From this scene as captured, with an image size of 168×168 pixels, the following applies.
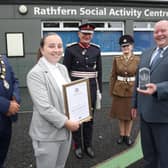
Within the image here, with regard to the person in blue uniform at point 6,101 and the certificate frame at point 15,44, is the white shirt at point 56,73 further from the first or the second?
the certificate frame at point 15,44

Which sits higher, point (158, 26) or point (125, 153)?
point (158, 26)

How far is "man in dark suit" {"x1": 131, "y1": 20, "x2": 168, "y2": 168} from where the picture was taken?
3.32m

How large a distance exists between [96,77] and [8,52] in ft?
16.5

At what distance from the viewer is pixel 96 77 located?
484 cm

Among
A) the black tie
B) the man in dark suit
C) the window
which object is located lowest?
the man in dark suit

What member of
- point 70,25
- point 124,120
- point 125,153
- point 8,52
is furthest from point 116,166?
point 70,25

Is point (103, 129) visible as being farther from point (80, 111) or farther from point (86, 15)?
point (86, 15)

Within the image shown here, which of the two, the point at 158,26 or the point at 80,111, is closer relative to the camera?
the point at 80,111

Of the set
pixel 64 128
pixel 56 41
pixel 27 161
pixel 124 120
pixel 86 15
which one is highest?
pixel 86 15

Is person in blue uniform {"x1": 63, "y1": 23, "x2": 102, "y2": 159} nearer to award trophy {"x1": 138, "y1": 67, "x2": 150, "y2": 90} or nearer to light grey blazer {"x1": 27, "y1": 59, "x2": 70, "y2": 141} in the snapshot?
award trophy {"x1": 138, "y1": 67, "x2": 150, "y2": 90}

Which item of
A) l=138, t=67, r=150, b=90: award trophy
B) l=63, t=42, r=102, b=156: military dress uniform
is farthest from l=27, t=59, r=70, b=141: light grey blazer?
l=63, t=42, r=102, b=156: military dress uniform

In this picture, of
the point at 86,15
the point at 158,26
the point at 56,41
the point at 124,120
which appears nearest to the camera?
the point at 56,41

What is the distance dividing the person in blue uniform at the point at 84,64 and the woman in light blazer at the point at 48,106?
1499 millimetres

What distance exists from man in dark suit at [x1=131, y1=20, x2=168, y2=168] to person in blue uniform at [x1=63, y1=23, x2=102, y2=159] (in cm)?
116
